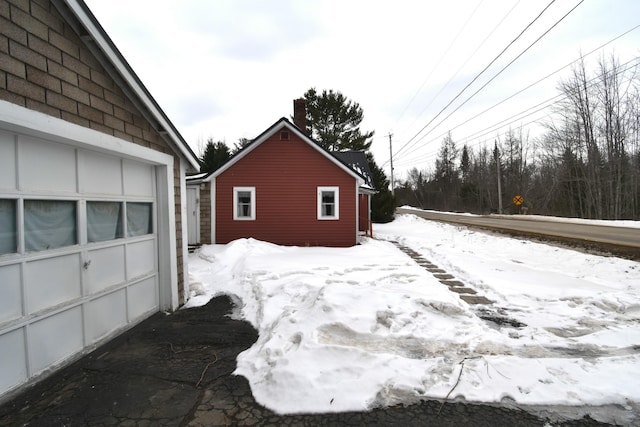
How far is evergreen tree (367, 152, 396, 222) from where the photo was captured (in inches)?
982

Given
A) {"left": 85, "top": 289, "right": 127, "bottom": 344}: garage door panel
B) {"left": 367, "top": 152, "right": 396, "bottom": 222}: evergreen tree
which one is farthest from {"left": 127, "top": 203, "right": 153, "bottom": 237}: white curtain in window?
{"left": 367, "top": 152, "right": 396, "bottom": 222}: evergreen tree

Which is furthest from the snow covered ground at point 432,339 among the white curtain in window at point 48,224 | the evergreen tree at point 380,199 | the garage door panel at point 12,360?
the evergreen tree at point 380,199

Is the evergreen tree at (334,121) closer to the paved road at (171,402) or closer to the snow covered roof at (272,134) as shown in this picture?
the snow covered roof at (272,134)

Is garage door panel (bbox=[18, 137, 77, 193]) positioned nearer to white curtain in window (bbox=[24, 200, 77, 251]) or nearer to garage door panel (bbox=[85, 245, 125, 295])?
white curtain in window (bbox=[24, 200, 77, 251])

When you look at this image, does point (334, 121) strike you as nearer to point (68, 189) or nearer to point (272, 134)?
point (272, 134)

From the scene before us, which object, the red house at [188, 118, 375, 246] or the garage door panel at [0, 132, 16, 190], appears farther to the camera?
the red house at [188, 118, 375, 246]

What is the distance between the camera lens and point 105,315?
4023 mm

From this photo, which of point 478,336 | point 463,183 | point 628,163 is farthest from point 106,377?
point 463,183

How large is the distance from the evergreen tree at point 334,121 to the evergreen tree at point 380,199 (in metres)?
6.61

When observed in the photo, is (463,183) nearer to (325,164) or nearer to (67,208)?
(325,164)

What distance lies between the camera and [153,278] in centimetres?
517

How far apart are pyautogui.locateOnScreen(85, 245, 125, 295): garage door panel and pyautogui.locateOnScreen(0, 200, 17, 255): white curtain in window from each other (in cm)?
92

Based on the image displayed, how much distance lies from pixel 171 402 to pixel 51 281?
176 cm

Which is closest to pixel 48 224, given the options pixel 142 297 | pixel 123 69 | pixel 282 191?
pixel 142 297
